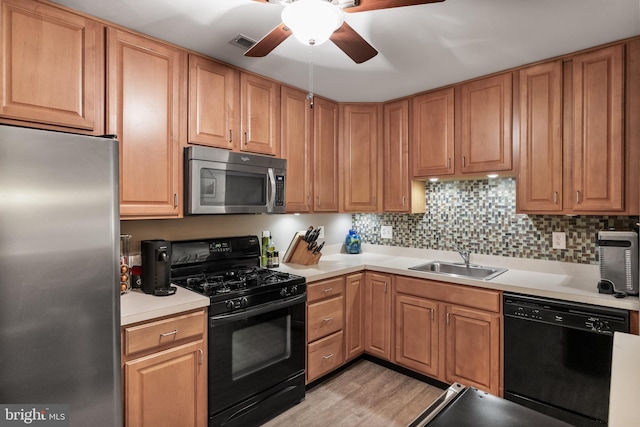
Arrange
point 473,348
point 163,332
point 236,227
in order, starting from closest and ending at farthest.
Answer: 1. point 163,332
2. point 473,348
3. point 236,227

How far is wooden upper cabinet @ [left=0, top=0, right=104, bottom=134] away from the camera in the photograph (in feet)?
4.99

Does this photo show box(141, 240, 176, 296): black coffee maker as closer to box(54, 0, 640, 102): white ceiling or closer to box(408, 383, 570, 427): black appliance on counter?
box(54, 0, 640, 102): white ceiling

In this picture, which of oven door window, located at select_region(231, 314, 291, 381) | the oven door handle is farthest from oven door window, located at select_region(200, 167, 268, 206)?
oven door window, located at select_region(231, 314, 291, 381)

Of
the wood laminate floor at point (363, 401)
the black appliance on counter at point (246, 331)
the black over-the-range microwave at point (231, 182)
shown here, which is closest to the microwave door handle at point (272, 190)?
the black over-the-range microwave at point (231, 182)

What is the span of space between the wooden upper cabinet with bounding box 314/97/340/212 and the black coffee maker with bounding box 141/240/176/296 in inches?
53.8

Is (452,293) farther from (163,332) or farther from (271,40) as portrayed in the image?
(271,40)

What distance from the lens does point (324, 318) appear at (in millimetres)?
2617

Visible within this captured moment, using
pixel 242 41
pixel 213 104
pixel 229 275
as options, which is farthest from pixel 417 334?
pixel 242 41

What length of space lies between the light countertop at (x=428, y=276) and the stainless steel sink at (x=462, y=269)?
6cm

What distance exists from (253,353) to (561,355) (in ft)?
6.00

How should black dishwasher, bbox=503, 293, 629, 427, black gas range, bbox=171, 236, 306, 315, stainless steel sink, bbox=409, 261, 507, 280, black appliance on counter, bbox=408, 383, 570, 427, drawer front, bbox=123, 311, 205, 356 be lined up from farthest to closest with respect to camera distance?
stainless steel sink, bbox=409, 261, 507, 280 < black gas range, bbox=171, 236, 306, 315 < black dishwasher, bbox=503, 293, 629, 427 < drawer front, bbox=123, 311, 205, 356 < black appliance on counter, bbox=408, 383, 570, 427

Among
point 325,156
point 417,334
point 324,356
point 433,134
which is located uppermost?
point 433,134

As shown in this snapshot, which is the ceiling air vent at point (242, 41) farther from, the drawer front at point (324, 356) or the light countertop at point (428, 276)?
the drawer front at point (324, 356)

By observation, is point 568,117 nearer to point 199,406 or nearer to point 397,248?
point 397,248
